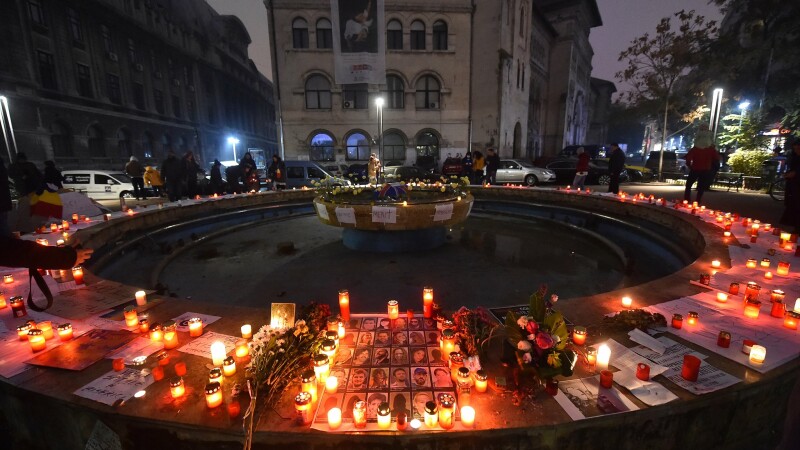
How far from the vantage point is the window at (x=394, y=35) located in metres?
26.2

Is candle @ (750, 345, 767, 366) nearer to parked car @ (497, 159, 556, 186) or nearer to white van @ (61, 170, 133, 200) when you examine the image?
parked car @ (497, 159, 556, 186)

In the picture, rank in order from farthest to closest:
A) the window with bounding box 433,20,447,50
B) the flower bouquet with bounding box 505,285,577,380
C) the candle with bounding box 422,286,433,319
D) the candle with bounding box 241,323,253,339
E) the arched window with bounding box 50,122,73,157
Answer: the window with bounding box 433,20,447,50
the arched window with bounding box 50,122,73,157
the candle with bounding box 422,286,433,319
the candle with bounding box 241,323,253,339
the flower bouquet with bounding box 505,285,577,380

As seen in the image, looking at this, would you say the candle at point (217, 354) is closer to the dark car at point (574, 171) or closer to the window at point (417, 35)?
the dark car at point (574, 171)

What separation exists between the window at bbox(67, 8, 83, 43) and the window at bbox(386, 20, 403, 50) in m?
22.3

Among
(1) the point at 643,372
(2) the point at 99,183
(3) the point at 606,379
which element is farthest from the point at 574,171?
(2) the point at 99,183

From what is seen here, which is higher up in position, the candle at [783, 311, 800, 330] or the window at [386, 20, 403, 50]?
the window at [386, 20, 403, 50]

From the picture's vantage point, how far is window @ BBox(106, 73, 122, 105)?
28125 millimetres

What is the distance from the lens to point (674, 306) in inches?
143

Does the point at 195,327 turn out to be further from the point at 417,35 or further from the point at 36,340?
the point at 417,35

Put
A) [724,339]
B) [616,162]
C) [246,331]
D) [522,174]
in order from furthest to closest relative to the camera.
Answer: [522,174] < [616,162] < [246,331] < [724,339]

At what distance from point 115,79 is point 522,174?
1293 inches

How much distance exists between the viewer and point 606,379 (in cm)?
243

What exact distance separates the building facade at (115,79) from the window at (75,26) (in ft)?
0.26

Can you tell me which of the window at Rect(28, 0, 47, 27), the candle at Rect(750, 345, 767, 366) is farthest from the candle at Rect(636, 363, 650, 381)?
the window at Rect(28, 0, 47, 27)
